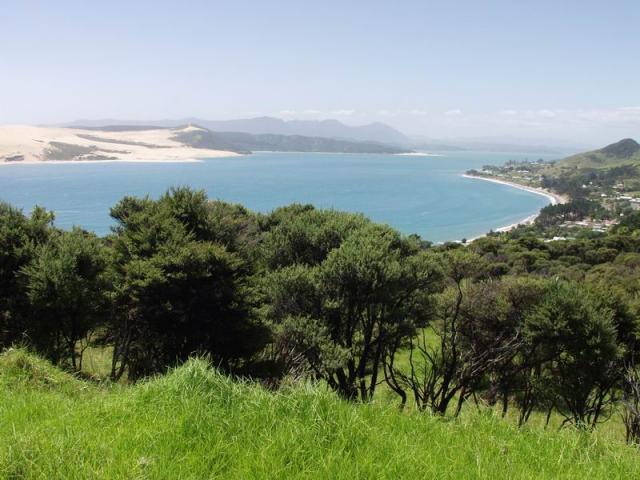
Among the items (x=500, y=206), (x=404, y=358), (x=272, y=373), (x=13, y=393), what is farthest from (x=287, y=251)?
(x=500, y=206)

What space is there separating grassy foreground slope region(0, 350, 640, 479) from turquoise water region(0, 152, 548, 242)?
81.0m

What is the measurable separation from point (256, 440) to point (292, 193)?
133 m

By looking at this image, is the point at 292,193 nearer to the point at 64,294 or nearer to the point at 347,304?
the point at 347,304

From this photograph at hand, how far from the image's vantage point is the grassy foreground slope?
346 centimetres

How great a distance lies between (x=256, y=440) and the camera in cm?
387

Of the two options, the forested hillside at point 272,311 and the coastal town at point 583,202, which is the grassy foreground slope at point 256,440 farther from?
the coastal town at point 583,202

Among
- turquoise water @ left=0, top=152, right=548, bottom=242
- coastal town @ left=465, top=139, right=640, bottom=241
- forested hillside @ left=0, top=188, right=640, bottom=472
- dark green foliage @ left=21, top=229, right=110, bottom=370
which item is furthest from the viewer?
turquoise water @ left=0, top=152, right=548, bottom=242

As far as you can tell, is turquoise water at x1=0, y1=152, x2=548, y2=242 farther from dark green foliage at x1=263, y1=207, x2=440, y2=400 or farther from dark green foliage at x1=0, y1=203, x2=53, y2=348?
dark green foliage at x1=263, y1=207, x2=440, y2=400

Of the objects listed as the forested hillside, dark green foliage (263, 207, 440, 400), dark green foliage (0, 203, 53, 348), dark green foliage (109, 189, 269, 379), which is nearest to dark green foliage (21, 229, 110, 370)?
the forested hillside

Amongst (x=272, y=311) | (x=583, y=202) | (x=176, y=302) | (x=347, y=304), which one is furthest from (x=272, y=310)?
(x=583, y=202)

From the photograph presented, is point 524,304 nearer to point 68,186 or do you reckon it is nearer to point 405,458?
point 405,458

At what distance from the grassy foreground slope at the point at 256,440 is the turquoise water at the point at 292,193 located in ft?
266

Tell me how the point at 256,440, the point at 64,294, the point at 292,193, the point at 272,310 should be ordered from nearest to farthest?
1. the point at 256,440
2. the point at 64,294
3. the point at 272,310
4. the point at 292,193

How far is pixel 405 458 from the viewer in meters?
3.78
